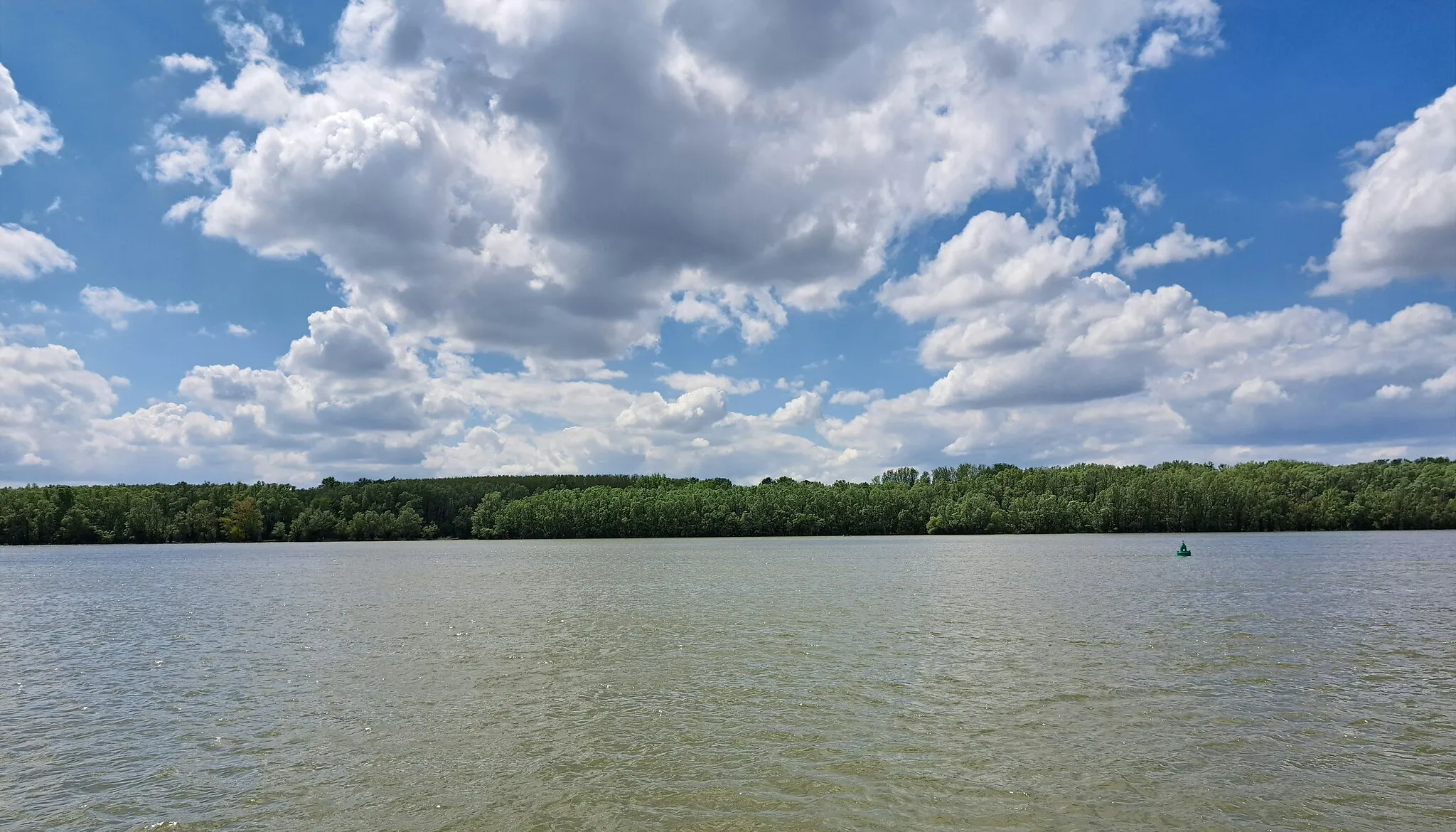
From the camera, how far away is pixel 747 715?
18.8 meters

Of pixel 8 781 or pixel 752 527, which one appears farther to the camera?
pixel 752 527

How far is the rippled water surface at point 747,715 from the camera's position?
13.2 metres

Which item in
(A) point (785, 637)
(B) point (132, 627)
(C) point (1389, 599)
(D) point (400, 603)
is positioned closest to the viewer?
(A) point (785, 637)

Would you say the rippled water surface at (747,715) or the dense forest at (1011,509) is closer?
the rippled water surface at (747,715)

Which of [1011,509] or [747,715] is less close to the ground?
[1011,509]

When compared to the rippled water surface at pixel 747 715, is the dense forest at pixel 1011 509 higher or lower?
higher

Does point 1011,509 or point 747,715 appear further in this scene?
point 1011,509

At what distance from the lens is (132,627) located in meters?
38.2

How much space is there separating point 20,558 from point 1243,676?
493ft

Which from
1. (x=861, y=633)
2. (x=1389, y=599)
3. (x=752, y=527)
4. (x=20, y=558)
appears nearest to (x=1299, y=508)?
(x=752, y=527)

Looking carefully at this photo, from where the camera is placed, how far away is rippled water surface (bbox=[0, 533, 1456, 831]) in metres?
13.2

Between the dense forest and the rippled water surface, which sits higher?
the dense forest

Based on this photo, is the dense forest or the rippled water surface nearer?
the rippled water surface

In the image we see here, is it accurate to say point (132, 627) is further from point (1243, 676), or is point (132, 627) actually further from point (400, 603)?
point (1243, 676)
